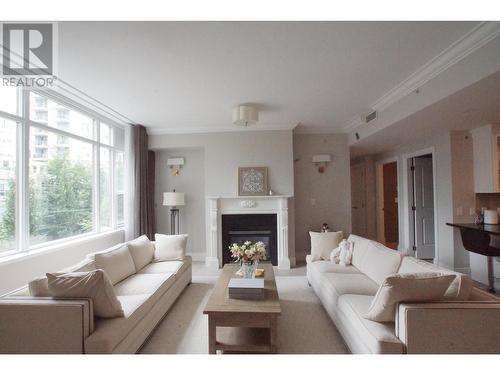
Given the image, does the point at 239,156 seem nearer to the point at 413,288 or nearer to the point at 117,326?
the point at 117,326

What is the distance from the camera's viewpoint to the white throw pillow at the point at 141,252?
9.91 ft

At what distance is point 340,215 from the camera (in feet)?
16.3

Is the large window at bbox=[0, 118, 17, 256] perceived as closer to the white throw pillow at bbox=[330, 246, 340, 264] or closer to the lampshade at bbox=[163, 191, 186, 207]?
the lampshade at bbox=[163, 191, 186, 207]

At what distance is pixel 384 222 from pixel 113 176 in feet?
20.8

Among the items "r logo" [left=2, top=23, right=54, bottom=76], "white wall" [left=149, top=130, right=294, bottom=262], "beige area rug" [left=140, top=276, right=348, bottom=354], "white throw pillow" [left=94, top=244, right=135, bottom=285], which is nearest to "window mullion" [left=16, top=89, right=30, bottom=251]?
"r logo" [left=2, top=23, right=54, bottom=76]

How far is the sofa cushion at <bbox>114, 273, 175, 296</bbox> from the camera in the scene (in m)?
2.37

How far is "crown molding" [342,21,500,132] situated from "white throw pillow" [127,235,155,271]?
380cm

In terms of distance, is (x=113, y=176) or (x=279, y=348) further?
(x=113, y=176)

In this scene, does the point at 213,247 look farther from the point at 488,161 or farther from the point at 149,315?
the point at 488,161

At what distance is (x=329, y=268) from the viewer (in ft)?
9.83

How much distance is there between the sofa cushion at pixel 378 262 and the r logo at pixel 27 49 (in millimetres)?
3584

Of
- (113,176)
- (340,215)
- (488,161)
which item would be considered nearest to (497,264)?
(488,161)

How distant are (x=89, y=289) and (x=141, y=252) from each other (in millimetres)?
1494

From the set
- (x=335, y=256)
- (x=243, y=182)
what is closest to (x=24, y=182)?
(x=243, y=182)
